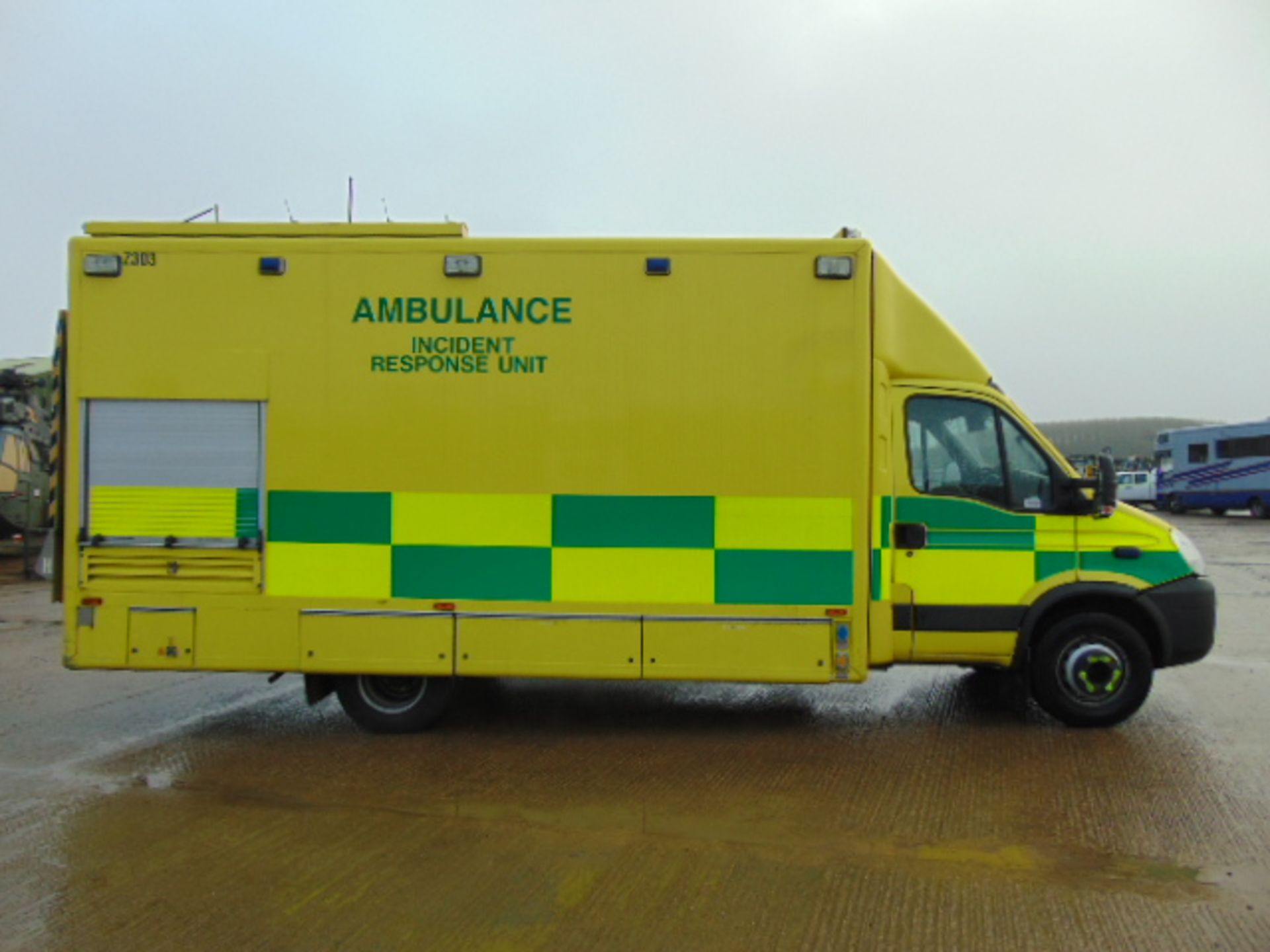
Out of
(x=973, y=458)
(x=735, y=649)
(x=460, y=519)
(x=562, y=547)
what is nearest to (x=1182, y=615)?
(x=973, y=458)

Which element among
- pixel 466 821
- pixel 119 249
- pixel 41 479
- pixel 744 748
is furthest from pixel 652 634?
pixel 41 479

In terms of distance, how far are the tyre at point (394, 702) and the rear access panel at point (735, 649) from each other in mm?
1386

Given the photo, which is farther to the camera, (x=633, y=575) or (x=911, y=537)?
(x=911, y=537)

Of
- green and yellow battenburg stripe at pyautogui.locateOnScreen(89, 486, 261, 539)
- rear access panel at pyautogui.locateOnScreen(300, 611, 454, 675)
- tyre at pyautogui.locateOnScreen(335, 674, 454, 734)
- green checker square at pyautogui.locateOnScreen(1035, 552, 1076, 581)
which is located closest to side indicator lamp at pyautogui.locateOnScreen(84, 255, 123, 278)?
green and yellow battenburg stripe at pyautogui.locateOnScreen(89, 486, 261, 539)

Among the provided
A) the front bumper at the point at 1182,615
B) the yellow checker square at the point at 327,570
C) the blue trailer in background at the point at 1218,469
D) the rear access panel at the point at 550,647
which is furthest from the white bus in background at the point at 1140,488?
the yellow checker square at the point at 327,570

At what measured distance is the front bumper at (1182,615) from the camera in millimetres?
5961

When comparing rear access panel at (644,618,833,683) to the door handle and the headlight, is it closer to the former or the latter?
the door handle

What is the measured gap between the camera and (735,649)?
5684 mm

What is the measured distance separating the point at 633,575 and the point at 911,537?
1678 mm

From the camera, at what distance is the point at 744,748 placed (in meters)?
5.87

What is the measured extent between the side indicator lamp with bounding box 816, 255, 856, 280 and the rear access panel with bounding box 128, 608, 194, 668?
4.24 meters

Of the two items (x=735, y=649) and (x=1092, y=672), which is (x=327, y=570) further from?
(x=1092, y=672)

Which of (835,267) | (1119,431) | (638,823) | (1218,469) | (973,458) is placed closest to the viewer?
(638,823)

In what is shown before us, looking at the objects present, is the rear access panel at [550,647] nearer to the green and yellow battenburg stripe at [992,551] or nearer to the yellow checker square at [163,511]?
the yellow checker square at [163,511]
